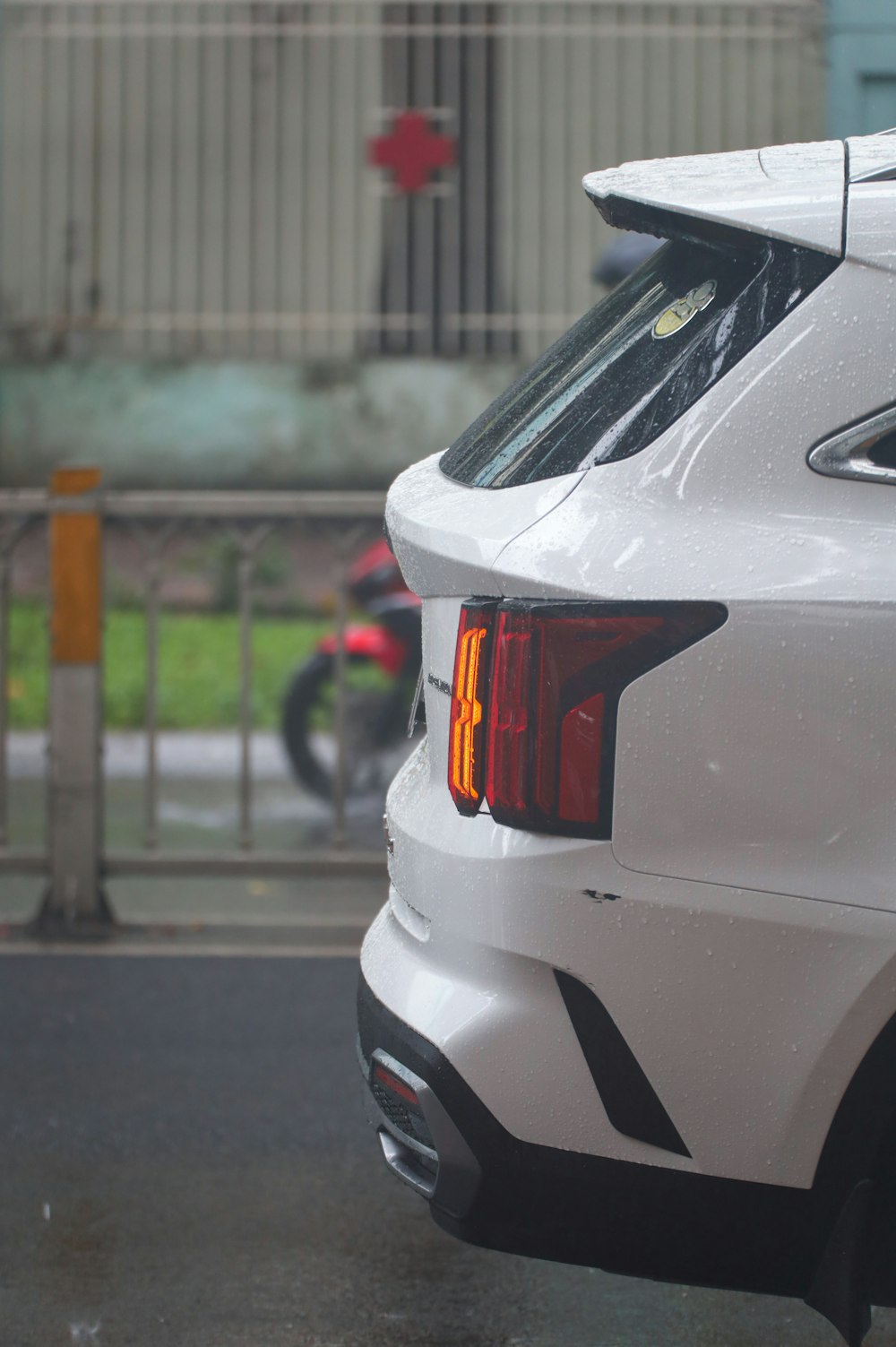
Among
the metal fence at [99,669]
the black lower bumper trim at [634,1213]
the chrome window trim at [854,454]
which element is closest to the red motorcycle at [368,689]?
the metal fence at [99,669]

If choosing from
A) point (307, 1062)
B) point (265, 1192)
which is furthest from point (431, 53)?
point (265, 1192)

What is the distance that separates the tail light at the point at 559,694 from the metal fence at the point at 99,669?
9.92 feet

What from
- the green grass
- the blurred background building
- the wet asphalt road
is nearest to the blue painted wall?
the blurred background building

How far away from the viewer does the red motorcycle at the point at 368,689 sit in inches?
255

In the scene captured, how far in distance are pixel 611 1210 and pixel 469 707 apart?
2.04 ft

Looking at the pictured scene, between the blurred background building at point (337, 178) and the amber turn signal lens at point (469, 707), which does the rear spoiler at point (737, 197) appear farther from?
the blurred background building at point (337, 178)

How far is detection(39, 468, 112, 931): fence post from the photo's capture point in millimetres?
5082

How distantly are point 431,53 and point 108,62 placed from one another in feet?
6.65

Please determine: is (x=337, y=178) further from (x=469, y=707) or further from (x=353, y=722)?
(x=469, y=707)

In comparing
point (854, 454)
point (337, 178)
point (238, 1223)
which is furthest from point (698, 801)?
point (337, 178)

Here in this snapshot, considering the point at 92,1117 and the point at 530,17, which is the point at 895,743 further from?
the point at 530,17

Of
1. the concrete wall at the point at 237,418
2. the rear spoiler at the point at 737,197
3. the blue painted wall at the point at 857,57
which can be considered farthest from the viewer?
the concrete wall at the point at 237,418

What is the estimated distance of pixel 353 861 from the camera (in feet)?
17.1

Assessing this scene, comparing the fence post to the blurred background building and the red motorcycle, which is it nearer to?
the red motorcycle
